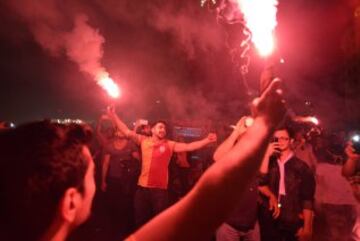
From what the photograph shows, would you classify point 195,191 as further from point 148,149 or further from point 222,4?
point 148,149

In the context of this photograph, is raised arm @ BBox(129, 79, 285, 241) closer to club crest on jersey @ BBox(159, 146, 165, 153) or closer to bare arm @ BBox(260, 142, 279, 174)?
bare arm @ BBox(260, 142, 279, 174)

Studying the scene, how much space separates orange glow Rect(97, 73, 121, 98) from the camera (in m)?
7.50

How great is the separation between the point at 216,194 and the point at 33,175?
675mm

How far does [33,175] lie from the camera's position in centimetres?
→ 143

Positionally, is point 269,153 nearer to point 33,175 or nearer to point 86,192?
point 86,192

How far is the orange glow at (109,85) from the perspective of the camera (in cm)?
750

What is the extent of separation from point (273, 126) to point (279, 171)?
3.69 m

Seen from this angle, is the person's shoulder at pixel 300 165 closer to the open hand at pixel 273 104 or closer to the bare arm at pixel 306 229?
the bare arm at pixel 306 229

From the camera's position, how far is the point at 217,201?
1.52m

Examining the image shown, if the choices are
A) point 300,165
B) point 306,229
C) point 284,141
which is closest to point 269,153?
point 284,141

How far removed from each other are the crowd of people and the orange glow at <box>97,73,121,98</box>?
433mm

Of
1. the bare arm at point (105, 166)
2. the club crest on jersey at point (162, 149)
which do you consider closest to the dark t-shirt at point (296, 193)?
the club crest on jersey at point (162, 149)

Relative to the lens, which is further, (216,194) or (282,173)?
(282,173)

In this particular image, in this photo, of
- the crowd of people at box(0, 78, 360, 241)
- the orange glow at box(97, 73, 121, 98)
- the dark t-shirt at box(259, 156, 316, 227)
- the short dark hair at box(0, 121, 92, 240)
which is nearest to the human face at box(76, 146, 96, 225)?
the crowd of people at box(0, 78, 360, 241)
